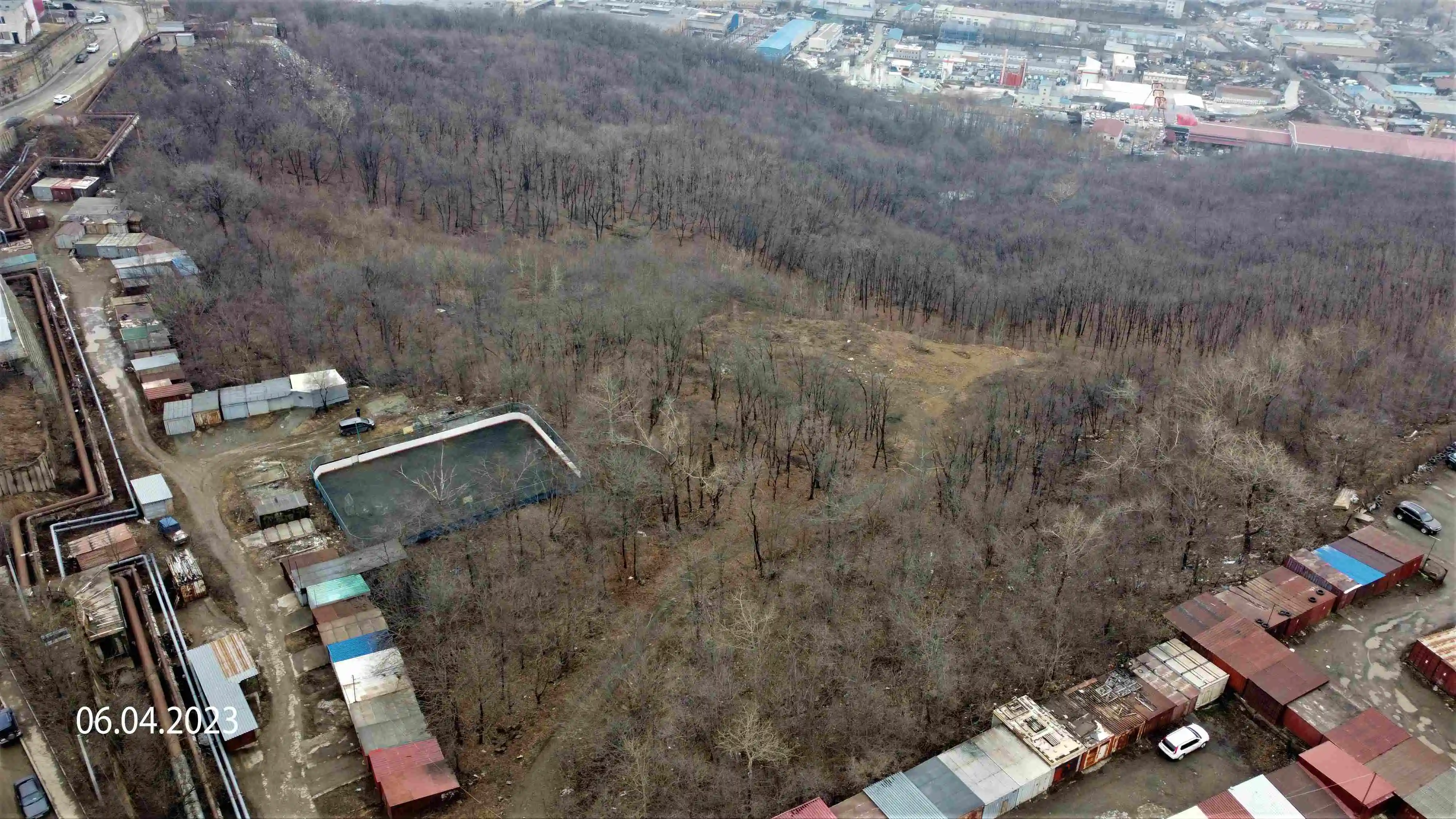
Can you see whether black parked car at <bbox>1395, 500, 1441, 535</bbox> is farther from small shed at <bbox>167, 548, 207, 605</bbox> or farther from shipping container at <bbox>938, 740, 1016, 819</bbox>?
small shed at <bbox>167, 548, 207, 605</bbox>

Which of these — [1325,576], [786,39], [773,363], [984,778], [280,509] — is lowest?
[984,778]

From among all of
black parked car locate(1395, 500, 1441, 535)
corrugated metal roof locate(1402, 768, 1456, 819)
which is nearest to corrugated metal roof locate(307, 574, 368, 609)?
corrugated metal roof locate(1402, 768, 1456, 819)

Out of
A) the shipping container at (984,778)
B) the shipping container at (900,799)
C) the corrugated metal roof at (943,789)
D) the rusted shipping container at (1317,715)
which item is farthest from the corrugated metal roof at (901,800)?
the rusted shipping container at (1317,715)

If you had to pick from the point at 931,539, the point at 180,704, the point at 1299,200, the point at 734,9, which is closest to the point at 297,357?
the point at 180,704

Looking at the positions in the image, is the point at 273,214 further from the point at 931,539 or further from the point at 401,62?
the point at 931,539

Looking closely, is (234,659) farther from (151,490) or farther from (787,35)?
(787,35)

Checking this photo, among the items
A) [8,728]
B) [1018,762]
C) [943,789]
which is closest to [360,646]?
[8,728]

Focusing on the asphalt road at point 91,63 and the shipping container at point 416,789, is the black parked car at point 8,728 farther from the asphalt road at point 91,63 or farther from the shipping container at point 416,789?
the asphalt road at point 91,63
